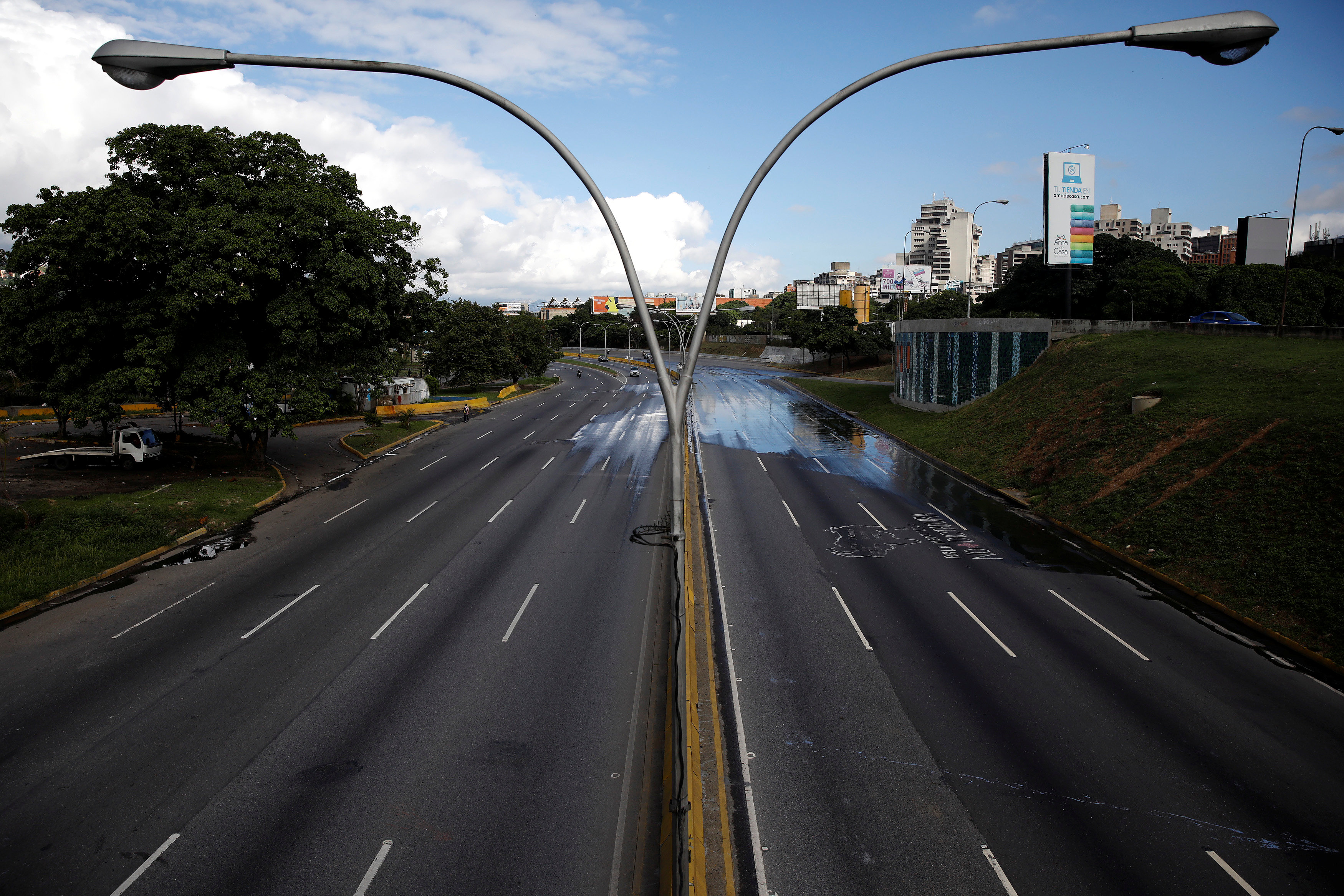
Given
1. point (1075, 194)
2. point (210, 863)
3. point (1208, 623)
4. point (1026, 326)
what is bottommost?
point (1208, 623)

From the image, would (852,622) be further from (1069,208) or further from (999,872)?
(1069,208)

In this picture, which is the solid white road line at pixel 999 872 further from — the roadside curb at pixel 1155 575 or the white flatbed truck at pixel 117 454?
the white flatbed truck at pixel 117 454

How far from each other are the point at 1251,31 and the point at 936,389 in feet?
136

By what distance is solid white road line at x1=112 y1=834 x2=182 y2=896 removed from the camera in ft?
26.0

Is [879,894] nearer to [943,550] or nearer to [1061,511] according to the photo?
[943,550]

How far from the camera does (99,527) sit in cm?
2062

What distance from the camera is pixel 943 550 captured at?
2033 cm

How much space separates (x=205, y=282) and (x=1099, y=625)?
2928cm

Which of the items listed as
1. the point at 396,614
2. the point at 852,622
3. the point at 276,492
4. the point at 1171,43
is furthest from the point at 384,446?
the point at 1171,43

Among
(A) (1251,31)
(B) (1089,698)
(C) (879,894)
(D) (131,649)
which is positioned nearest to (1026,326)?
(B) (1089,698)

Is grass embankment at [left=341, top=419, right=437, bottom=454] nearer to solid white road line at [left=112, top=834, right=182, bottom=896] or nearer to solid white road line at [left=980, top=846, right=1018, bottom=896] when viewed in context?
solid white road line at [left=112, top=834, right=182, bottom=896]

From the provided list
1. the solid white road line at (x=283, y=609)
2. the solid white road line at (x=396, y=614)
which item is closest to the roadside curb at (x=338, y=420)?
the solid white road line at (x=283, y=609)

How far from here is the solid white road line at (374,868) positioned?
7926 mm

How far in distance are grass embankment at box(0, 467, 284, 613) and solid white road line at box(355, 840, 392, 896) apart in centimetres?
1345
